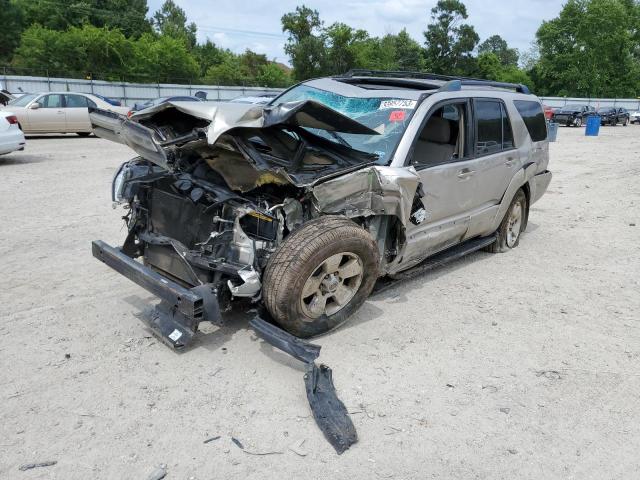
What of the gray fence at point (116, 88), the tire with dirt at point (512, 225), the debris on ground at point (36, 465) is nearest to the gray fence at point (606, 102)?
the gray fence at point (116, 88)

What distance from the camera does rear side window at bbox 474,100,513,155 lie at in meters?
5.31

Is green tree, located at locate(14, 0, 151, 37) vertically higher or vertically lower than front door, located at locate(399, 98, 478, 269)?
higher

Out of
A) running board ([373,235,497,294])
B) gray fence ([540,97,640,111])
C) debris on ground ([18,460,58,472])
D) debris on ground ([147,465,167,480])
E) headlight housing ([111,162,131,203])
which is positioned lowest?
debris on ground ([18,460,58,472])

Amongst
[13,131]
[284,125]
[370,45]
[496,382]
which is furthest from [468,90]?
[370,45]

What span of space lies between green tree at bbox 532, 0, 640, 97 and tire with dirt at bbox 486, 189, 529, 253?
2722 inches

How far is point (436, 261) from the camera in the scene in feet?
17.0

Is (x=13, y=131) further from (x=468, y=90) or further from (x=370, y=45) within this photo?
(x=370, y=45)

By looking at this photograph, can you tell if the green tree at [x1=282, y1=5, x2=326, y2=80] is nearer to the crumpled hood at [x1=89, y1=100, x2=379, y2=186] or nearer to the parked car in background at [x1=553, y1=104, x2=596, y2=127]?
the parked car in background at [x1=553, y1=104, x2=596, y2=127]

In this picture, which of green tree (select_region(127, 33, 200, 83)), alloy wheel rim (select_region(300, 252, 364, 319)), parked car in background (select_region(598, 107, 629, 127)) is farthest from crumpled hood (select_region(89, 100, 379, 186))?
green tree (select_region(127, 33, 200, 83))

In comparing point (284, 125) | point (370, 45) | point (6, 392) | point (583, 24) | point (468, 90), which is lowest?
point (6, 392)

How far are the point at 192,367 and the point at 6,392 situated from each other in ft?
3.62

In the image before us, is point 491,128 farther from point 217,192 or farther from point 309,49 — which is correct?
point 309,49

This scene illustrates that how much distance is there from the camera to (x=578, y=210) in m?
8.99

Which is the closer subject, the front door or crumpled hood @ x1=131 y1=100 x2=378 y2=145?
crumpled hood @ x1=131 y1=100 x2=378 y2=145
